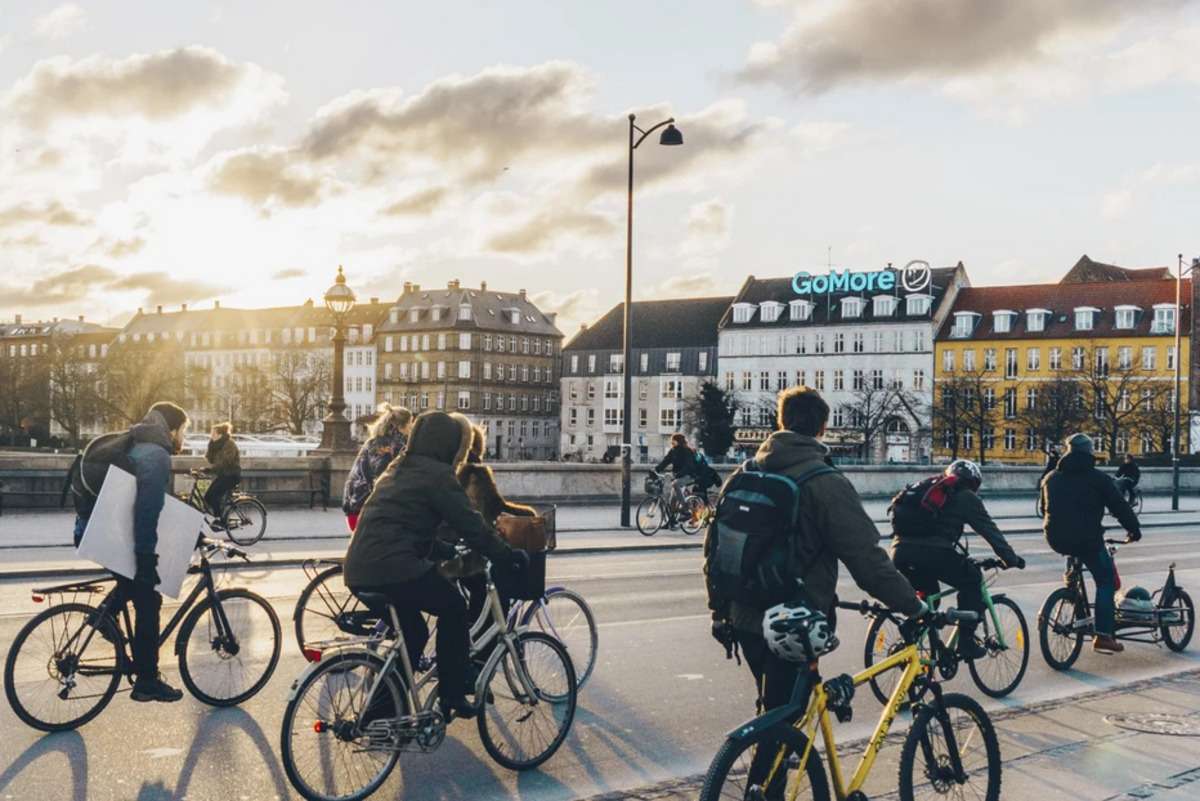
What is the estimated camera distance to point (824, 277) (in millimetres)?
100562

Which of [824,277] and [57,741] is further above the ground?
[824,277]

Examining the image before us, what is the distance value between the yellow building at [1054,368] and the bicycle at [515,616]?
73.8 metres

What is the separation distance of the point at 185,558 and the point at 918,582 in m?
4.50

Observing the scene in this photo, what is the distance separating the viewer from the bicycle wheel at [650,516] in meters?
24.2

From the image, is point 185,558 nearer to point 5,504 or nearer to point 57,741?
point 57,741

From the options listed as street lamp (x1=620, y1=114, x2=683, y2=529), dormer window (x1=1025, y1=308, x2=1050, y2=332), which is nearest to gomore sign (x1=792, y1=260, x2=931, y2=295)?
Answer: dormer window (x1=1025, y1=308, x2=1050, y2=332)

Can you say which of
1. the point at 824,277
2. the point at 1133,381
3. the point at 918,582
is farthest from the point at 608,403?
the point at 918,582

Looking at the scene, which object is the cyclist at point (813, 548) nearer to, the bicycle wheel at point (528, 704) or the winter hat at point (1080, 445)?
the bicycle wheel at point (528, 704)

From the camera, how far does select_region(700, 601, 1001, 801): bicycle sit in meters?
4.47

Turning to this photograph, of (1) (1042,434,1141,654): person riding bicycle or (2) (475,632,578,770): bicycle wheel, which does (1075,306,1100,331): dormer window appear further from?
(2) (475,632,578,770): bicycle wheel

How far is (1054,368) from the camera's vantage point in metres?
90.1

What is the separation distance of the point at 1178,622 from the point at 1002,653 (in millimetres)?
2871

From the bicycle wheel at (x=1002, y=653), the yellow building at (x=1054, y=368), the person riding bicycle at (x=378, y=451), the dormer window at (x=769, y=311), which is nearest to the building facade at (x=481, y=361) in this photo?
the dormer window at (x=769, y=311)

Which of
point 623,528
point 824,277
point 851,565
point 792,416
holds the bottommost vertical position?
point 623,528
